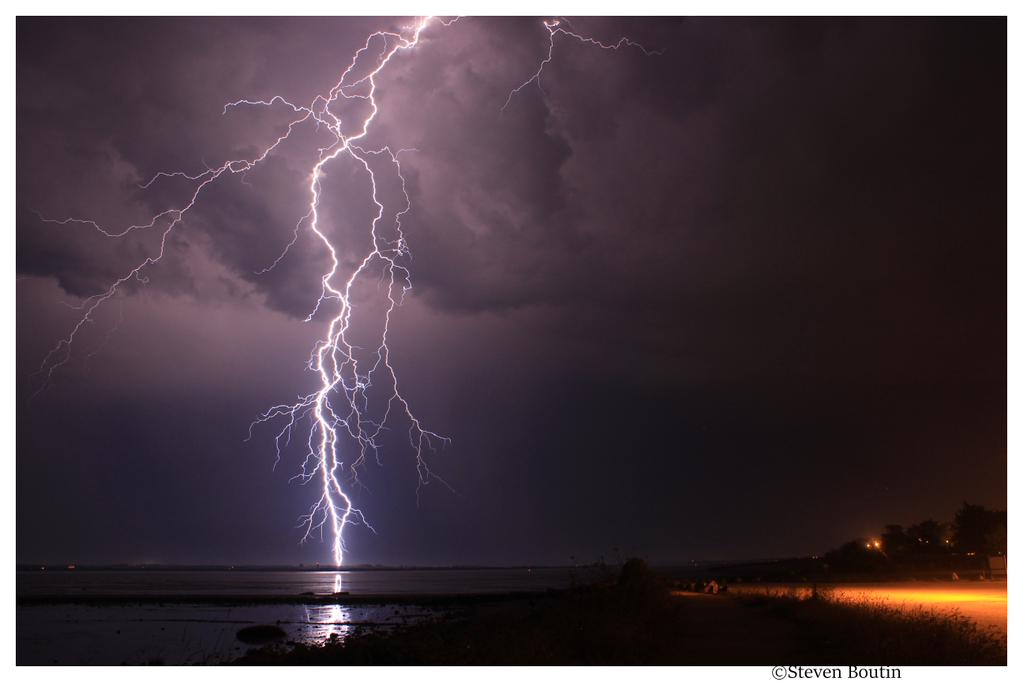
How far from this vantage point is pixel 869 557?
42344 millimetres

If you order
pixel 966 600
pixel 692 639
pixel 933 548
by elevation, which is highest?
pixel 692 639

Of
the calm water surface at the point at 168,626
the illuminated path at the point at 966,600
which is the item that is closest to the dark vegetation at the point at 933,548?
the illuminated path at the point at 966,600

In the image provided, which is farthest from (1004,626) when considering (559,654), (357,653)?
(357,653)

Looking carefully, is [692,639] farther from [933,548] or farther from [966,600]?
[933,548]

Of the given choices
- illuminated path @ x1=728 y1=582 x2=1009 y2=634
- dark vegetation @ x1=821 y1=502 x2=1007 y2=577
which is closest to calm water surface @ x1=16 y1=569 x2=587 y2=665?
illuminated path @ x1=728 y1=582 x2=1009 y2=634

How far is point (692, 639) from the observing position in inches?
507

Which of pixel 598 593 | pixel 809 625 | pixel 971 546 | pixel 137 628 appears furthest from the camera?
pixel 971 546

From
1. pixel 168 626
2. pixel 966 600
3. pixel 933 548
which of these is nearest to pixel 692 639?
pixel 966 600

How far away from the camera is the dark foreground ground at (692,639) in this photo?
32.3ft

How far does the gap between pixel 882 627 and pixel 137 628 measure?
2591cm

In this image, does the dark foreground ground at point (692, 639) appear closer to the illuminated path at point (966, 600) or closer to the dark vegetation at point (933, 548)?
the illuminated path at point (966, 600)

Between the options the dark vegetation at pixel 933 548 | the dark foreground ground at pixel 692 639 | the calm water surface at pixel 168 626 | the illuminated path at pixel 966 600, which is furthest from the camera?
the dark vegetation at pixel 933 548

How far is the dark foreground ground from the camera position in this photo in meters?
9.84
